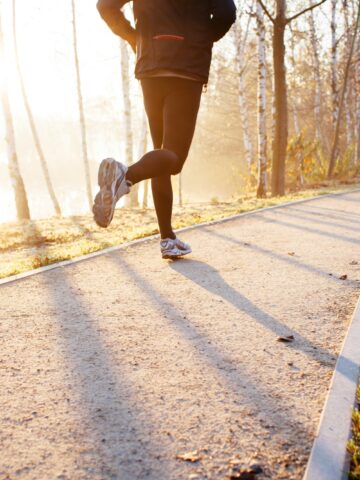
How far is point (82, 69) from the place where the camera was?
19766 mm

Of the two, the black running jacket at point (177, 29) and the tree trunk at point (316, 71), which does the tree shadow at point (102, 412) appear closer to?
the black running jacket at point (177, 29)

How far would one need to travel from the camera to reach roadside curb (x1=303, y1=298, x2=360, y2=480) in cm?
118

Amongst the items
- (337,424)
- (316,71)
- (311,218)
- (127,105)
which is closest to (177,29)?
(337,424)

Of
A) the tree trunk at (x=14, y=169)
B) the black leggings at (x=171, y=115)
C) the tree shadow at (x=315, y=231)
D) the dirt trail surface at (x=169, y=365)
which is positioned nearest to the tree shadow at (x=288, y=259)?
the dirt trail surface at (x=169, y=365)

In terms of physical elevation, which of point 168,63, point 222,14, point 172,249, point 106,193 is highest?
point 222,14

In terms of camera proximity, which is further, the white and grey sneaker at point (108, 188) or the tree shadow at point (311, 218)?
the tree shadow at point (311, 218)

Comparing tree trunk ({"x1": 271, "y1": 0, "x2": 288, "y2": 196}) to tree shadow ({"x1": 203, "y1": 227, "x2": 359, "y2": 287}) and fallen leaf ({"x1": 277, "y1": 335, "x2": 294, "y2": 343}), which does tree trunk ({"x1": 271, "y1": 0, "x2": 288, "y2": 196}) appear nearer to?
tree shadow ({"x1": 203, "y1": 227, "x2": 359, "y2": 287})

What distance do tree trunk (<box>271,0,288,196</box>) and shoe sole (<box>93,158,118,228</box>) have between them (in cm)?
857

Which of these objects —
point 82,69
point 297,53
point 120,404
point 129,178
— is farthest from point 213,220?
point 297,53

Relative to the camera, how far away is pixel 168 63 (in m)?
3.04

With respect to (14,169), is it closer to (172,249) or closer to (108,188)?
(172,249)

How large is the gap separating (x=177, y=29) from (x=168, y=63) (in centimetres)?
24

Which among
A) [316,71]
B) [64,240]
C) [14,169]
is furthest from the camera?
[316,71]

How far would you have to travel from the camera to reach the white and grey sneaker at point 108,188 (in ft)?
9.24
